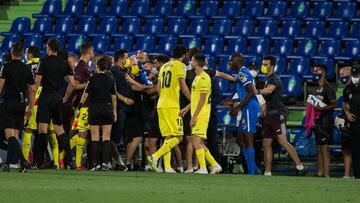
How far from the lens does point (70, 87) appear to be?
1934cm

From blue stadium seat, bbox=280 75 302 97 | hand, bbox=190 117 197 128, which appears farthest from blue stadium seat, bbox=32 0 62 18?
hand, bbox=190 117 197 128

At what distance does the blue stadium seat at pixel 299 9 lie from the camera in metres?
25.6

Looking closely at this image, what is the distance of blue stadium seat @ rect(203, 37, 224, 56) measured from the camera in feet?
82.7

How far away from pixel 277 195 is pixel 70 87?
7.63 m

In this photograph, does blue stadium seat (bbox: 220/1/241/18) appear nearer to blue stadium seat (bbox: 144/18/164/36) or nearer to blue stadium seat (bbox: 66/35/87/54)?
blue stadium seat (bbox: 144/18/164/36)

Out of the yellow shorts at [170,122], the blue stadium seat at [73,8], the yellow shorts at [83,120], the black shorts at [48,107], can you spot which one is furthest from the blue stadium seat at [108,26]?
the yellow shorts at [170,122]

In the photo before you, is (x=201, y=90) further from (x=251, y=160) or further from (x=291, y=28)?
(x=291, y=28)

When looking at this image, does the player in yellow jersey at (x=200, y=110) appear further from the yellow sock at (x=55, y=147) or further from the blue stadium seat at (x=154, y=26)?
the blue stadium seat at (x=154, y=26)

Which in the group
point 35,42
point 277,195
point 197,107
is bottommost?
point 277,195

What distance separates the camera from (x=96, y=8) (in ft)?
92.5

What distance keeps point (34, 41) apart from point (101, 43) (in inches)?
71.9

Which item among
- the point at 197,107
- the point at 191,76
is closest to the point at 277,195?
the point at 197,107

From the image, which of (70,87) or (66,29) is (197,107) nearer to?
(70,87)

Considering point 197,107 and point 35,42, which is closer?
point 197,107
